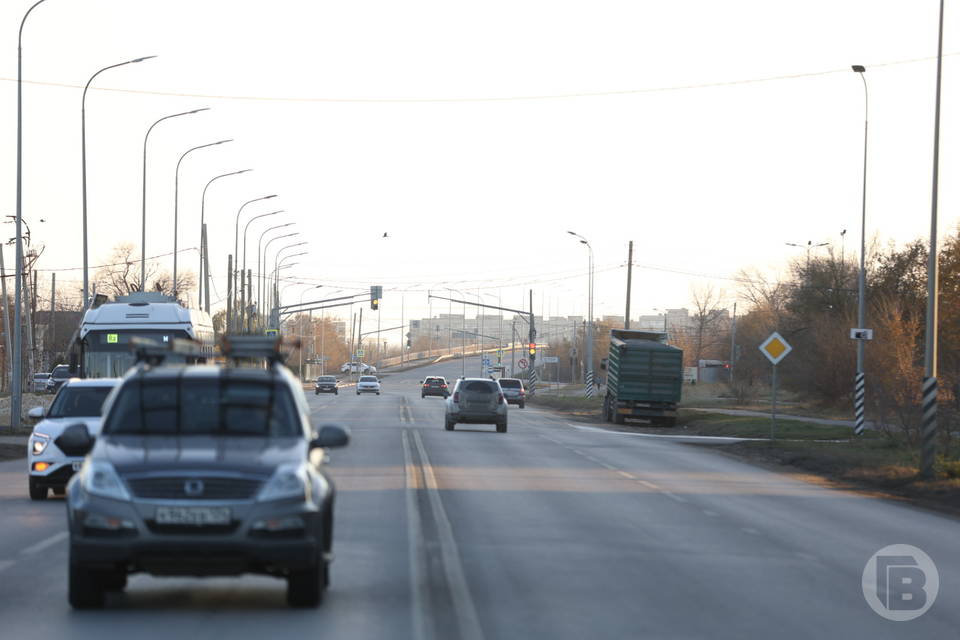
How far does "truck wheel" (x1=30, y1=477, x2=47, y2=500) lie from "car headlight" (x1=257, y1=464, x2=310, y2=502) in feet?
33.8

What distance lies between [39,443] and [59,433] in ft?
1.25

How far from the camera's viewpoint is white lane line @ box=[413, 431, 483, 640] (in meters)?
9.14

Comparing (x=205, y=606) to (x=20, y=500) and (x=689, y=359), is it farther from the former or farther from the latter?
(x=689, y=359)

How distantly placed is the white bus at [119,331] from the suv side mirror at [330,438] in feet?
60.2

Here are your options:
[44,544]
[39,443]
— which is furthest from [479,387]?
[44,544]

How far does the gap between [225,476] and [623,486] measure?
45.0 feet

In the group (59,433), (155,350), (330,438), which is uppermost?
(155,350)

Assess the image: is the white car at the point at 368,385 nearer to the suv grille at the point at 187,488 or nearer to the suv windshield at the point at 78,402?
the suv windshield at the point at 78,402

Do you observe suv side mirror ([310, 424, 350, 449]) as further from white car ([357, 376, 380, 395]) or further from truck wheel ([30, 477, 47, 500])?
white car ([357, 376, 380, 395])

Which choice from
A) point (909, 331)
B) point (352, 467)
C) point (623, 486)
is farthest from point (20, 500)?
point (909, 331)

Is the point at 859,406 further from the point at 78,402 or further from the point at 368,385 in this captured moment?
the point at 368,385

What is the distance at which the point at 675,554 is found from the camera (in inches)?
532

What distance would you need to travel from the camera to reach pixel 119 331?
2859 cm

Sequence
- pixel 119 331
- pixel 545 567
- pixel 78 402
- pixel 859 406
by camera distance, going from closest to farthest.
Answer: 1. pixel 545 567
2. pixel 78 402
3. pixel 119 331
4. pixel 859 406
